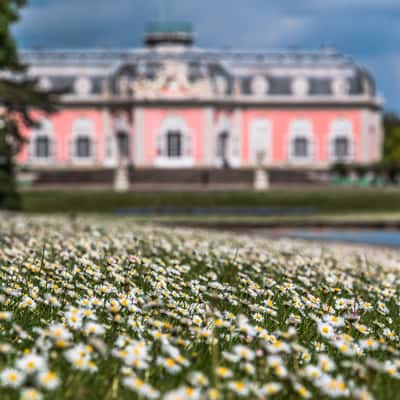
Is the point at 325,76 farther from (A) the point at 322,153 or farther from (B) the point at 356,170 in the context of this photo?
(B) the point at 356,170

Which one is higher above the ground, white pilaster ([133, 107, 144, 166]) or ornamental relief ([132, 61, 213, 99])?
ornamental relief ([132, 61, 213, 99])

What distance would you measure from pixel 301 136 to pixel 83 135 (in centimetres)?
1464

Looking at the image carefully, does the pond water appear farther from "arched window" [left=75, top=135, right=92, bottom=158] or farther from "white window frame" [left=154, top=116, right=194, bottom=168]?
"arched window" [left=75, top=135, right=92, bottom=158]

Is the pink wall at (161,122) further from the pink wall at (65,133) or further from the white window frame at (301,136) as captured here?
the white window frame at (301,136)

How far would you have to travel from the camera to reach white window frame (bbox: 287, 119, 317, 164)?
55481mm

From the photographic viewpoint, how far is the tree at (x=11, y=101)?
21.9 metres

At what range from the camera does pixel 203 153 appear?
171 ft

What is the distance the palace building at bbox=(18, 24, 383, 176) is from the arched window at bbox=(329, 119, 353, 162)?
2.6 inches

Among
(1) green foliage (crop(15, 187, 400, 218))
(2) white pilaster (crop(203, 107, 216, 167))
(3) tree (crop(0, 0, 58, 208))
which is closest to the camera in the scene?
(3) tree (crop(0, 0, 58, 208))

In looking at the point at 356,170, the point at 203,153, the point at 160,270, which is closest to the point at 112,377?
the point at 160,270

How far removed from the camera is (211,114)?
170 ft

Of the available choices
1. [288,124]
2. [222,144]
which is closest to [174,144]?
[222,144]

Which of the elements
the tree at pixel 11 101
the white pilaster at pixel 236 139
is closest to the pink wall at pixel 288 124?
the white pilaster at pixel 236 139

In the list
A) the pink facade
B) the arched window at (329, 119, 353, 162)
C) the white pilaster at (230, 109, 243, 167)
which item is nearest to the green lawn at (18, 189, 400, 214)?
the pink facade
